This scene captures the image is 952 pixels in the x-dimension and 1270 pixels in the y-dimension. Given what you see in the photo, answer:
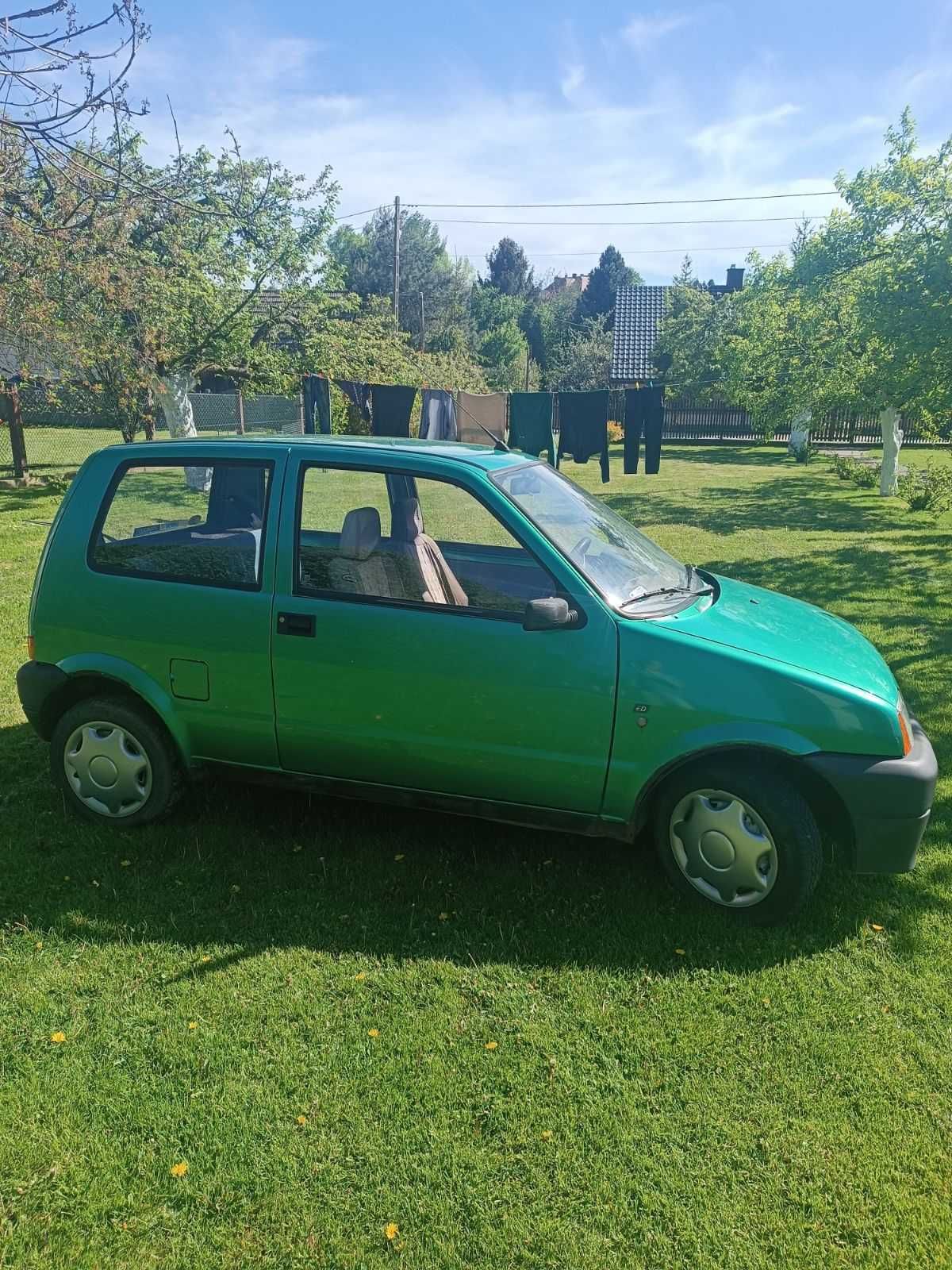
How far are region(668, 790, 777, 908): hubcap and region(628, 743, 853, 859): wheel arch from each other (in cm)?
11

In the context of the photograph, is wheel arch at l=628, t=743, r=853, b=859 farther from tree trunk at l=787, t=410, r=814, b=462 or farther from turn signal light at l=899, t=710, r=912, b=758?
tree trunk at l=787, t=410, r=814, b=462

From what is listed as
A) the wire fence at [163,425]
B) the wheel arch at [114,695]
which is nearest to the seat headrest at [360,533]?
the wheel arch at [114,695]

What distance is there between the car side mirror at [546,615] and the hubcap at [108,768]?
200cm

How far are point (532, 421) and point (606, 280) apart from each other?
79.7m

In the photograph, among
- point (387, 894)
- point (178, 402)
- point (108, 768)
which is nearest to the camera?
point (387, 894)

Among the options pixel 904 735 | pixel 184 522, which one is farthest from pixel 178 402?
pixel 904 735

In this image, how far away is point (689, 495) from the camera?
60.7ft

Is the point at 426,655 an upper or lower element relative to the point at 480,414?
lower

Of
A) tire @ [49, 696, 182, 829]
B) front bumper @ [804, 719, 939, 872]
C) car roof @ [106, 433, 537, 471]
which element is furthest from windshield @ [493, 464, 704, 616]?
tire @ [49, 696, 182, 829]

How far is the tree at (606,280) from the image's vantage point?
83938 mm

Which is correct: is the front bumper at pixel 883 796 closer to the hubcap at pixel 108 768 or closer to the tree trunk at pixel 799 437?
the hubcap at pixel 108 768

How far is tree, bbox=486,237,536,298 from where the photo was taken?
83.3 meters

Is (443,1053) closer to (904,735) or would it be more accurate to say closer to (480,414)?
(904,735)

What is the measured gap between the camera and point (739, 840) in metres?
3.46
